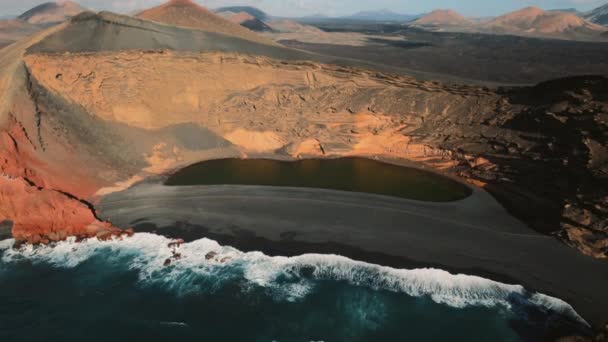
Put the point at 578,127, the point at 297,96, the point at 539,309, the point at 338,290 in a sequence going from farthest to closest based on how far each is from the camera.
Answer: the point at 297,96 < the point at 578,127 < the point at 338,290 < the point at 539,309

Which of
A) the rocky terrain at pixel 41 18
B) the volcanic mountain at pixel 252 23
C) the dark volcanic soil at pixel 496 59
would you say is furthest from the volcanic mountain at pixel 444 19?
the rocky terrain at pixel 41 18

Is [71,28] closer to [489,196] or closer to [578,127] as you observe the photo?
[489,196]

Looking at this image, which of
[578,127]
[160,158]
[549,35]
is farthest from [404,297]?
[549,35]

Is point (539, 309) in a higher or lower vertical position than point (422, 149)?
lower

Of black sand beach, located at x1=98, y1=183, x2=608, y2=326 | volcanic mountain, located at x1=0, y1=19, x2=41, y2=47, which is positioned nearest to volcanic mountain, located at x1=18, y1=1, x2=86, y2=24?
volcanic mountain, located at x1=0, y1=19, x2=41, y2=47

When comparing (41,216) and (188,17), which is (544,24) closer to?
(188,17)

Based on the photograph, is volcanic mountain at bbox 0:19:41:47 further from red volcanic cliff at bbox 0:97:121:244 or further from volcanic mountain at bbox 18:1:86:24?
red volcanic cliff at bbox 0:97:121:244

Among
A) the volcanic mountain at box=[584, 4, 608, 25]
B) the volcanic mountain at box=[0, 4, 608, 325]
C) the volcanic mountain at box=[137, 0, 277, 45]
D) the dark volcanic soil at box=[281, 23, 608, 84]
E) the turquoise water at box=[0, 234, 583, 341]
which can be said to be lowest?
the turquoise water at box=[0, 234, 583, 341]

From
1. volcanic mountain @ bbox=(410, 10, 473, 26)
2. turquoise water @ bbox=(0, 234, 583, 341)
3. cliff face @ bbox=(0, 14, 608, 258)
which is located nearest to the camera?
turquoise water @ bbox=(0, 234, 583, 341)
